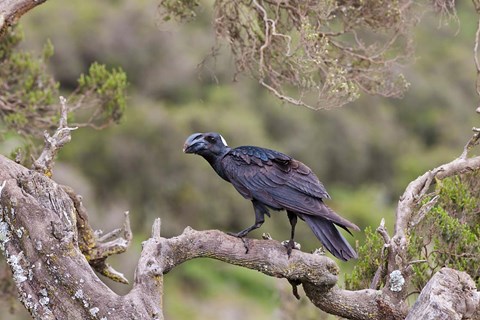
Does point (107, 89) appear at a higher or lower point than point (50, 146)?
higher

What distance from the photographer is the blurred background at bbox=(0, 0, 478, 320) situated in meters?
32.9

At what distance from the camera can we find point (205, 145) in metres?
7.77

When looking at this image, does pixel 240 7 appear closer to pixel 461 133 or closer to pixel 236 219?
pixel 236 219

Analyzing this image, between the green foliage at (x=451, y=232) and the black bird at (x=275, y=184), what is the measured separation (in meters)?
1.06

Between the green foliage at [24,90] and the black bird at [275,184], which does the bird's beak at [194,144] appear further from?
the green foliage at [24,90]

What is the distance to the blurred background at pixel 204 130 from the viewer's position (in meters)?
32.9

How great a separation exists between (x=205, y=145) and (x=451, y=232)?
2368 millimetres

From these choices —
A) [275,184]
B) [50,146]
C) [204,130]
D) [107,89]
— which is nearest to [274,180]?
[275,184]

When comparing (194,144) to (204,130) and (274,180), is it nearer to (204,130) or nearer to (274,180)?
(274,180)

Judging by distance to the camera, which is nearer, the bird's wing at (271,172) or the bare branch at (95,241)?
the bird's wing at (271,172)

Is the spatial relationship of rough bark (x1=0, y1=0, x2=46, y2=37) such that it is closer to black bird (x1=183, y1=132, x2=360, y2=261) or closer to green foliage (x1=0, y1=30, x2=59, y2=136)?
black bird (x1=183, y1=132, x2=360, y2=261)

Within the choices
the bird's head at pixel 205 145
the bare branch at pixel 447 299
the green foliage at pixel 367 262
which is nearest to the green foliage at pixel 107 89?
the bird's head at pixel 205 145

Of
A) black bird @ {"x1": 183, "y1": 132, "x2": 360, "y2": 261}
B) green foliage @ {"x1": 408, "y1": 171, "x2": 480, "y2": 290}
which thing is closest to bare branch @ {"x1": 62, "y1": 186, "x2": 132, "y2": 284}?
black bird @ {"x1": 183, "y1": 132, "x2": 360, "y2": 261}

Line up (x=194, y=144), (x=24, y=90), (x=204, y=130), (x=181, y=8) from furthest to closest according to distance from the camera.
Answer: (x=204, y=130), (x=24, y=90), (x=181, y=8), (x=194, y=144)
